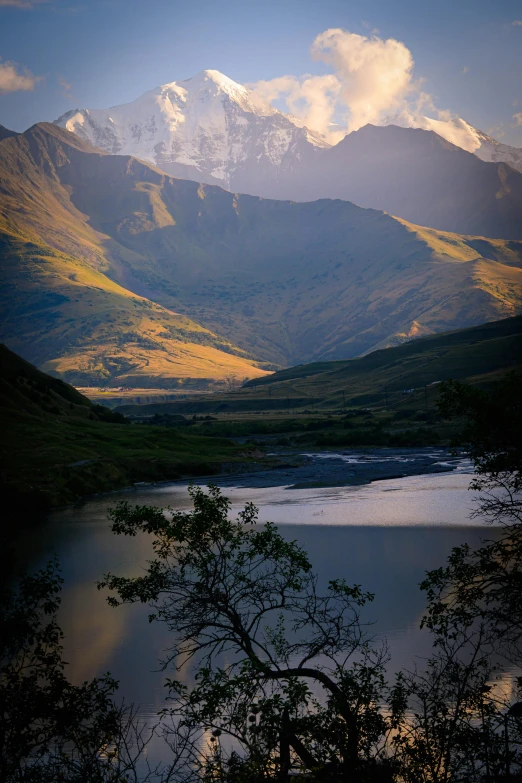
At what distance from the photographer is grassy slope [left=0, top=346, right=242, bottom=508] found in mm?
100375

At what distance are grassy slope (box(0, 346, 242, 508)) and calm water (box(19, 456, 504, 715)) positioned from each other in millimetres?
6049

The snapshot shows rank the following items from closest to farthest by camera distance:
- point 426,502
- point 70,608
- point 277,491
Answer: point 70,608, point 426,502, point 277,491

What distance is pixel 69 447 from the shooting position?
375 feet

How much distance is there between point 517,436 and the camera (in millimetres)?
23531

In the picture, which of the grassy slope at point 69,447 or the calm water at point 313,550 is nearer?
the calm water at point 313,550

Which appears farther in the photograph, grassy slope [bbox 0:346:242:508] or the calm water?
grassy slope [bbox 0:346:242:508]

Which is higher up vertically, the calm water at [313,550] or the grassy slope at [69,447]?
the grassy slope at [69,447]

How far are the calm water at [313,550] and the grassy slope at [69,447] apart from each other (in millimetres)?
6049

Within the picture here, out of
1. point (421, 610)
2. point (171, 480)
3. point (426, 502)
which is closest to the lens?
point (421, 610)

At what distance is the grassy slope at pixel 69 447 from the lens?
10038 centimetres

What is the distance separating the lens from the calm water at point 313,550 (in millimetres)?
40344

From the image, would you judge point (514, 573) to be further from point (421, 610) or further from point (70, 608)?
point (70, 608)

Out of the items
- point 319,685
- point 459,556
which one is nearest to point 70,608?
point 319,685

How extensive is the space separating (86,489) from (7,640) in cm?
8156
